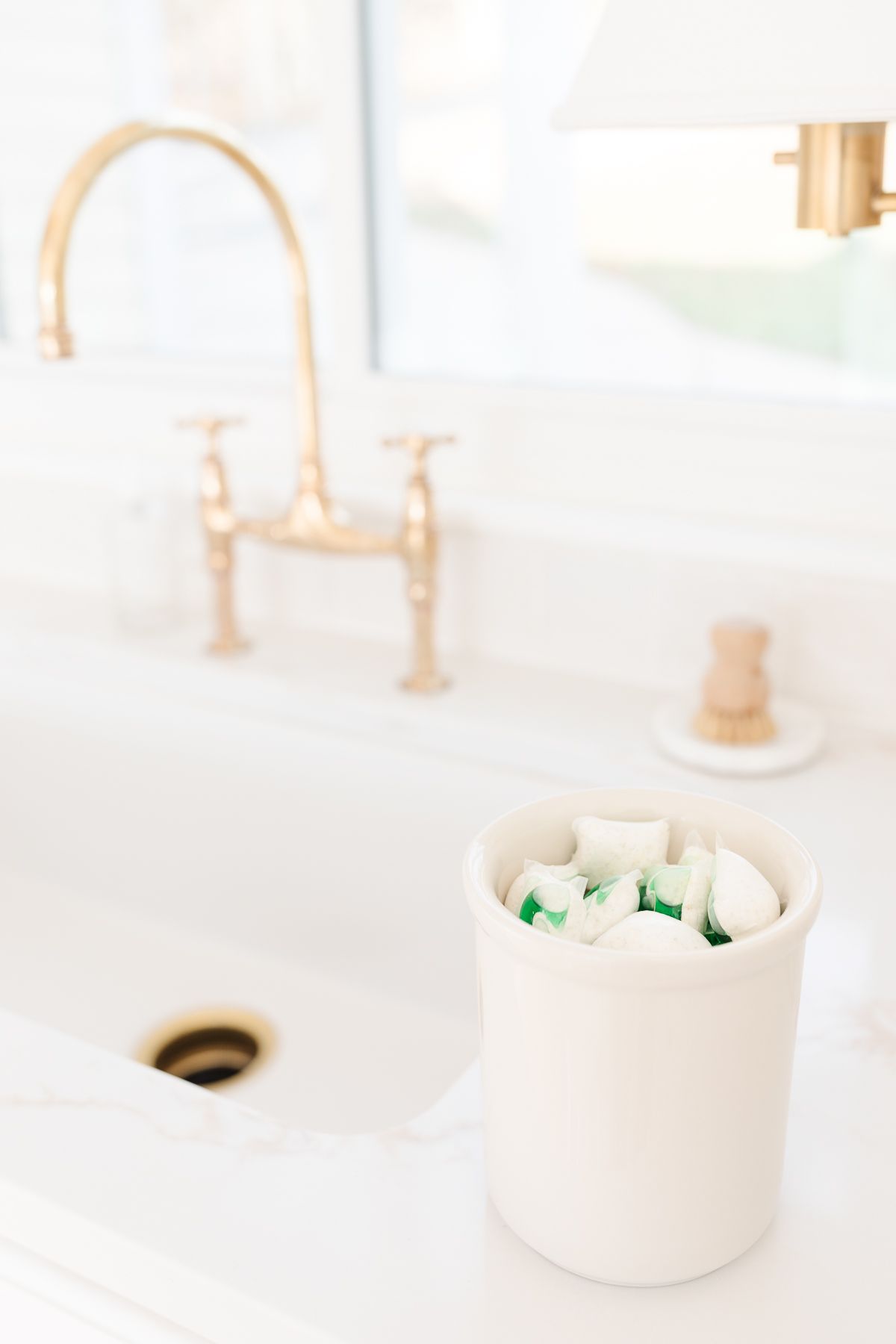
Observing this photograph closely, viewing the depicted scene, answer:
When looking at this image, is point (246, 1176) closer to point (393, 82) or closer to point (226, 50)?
point (393, 82)

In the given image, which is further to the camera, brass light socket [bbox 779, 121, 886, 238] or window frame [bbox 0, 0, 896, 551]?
window frame [bbox 0, 0, 896, 551]

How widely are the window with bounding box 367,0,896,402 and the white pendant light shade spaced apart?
1.73ft

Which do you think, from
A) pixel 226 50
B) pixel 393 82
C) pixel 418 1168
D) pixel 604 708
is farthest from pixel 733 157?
pixel 418 1168

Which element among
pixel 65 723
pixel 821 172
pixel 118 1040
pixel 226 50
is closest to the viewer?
pixel 821 172

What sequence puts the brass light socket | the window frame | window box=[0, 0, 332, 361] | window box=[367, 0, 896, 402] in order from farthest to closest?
1. window box=[0, 0, 332, 361]
2. window box=[367, 0, 896, 402]
3. the window frame
4. the brass light socket

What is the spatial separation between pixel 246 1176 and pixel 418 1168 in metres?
0.07

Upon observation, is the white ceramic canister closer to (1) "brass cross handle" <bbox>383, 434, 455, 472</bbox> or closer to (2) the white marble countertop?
A: (2) the white marble countertop

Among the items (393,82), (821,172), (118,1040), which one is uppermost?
(393,82)

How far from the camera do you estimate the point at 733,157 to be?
3.60ft

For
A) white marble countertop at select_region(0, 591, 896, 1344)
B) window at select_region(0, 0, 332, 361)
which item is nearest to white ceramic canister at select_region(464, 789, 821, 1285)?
white marble countertop at select_region(0, 591, 896, 1344)

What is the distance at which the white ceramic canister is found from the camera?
18.1 inches

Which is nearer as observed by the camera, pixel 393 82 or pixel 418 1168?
pixel 418 1168

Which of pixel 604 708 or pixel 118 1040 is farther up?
pixel 604 708

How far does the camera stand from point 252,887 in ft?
3.65
